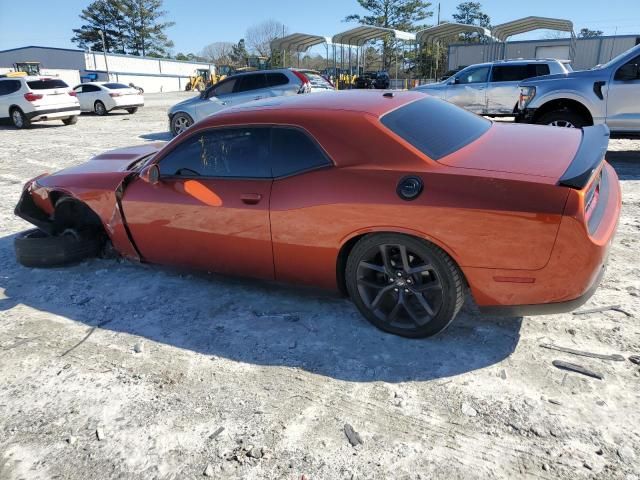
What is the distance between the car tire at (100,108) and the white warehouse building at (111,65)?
31495mm

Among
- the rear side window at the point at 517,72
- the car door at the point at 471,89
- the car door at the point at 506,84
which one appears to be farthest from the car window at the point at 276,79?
the rear side window at the point at 517,72

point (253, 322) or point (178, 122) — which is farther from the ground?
point (178, 122)

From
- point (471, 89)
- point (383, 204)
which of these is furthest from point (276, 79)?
point (383, 204)

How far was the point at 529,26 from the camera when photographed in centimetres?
2436

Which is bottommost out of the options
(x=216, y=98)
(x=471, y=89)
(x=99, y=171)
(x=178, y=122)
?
(x=178, y=122)

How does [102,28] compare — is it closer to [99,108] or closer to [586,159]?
[99,108]

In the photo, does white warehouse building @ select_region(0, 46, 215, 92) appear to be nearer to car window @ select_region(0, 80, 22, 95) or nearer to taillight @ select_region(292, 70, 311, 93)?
car window @ select_region(0, 80, 22, 95)

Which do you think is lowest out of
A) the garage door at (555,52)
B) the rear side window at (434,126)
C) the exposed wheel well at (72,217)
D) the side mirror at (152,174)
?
the exposed wheel well at (72,217)

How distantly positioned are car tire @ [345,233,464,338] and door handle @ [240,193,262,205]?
74cm

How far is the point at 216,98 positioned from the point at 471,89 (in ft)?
22.1

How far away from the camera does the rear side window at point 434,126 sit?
3029mm

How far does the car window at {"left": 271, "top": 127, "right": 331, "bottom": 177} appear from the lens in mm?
3148

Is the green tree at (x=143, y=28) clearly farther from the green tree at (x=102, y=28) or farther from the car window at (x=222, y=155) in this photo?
the car window at (x=222, y=155)

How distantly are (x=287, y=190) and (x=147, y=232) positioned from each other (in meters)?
1.38
